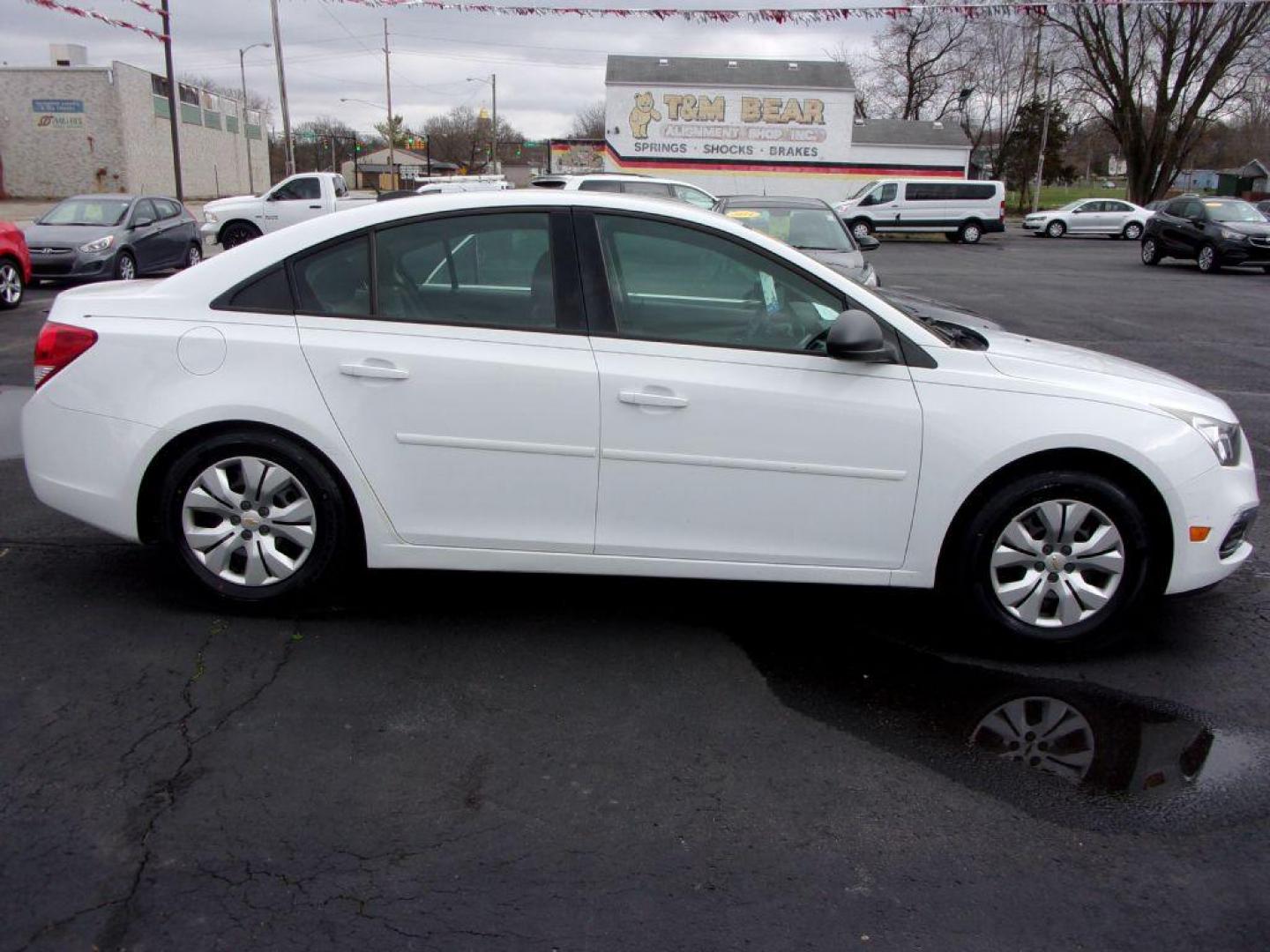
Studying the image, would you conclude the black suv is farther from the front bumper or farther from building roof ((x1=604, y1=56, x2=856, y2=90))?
the front bumper

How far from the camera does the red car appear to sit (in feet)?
44.2

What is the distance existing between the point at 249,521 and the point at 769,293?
218 cm

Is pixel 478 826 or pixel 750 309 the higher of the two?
pixel 750 309

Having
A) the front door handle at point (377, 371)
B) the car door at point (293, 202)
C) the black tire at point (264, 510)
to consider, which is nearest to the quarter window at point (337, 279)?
the front door handle at point (377, 371)

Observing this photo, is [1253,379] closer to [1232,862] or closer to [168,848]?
[1232,862]

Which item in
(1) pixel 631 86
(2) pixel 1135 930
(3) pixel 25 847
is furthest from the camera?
(1) pixel 631 86

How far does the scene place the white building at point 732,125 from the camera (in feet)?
130

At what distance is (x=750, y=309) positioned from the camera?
4117mm

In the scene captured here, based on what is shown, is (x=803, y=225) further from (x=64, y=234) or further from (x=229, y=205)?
Result: (x=229, y=205)

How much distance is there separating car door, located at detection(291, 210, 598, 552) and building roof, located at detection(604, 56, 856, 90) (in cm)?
3794

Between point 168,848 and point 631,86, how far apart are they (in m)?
39.9

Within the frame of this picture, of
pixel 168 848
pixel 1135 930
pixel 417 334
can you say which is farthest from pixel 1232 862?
pixel 417 334

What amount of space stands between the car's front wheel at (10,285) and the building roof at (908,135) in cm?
3516

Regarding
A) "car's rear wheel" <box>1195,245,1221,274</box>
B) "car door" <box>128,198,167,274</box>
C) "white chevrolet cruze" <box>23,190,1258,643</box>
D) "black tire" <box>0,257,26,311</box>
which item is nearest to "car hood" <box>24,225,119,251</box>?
"car door" <box>128,198,167,274</box>
